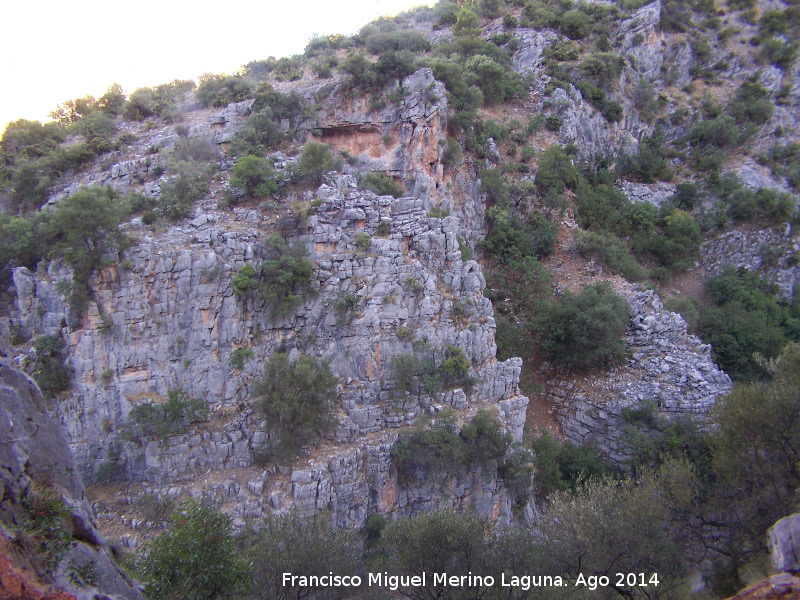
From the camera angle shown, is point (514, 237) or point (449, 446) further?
point (514, 237)

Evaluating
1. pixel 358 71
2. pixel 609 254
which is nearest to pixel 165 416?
pixel 358 71

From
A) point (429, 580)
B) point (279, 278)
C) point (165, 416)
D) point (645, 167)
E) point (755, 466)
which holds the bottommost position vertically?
point (429, 580)

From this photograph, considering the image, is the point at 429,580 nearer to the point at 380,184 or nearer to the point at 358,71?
the point at 380,184

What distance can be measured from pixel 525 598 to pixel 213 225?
1804 centimetres

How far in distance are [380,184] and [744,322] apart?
930 inches

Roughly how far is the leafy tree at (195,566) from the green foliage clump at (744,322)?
26.5 metres

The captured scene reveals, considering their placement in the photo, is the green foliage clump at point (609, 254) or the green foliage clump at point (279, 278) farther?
the green foliage clump at point (609, 254)

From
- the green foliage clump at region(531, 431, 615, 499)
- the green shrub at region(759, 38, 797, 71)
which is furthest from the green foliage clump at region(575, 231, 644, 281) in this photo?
the green shrub at region(759, 38, 797, 71)

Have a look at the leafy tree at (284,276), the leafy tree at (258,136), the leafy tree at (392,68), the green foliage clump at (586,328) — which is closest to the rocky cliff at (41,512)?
the leafy tree at (284,276)

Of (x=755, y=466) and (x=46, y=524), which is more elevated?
(x=46, y=524)

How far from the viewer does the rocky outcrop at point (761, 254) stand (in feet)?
101

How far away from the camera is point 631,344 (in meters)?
24.7

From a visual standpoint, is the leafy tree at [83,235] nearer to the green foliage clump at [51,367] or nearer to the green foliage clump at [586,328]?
the green foliage clump at [51,367]

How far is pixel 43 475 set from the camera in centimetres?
906
